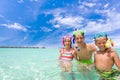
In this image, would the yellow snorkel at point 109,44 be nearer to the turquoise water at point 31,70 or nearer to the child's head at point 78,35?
the child's head at point 78,35

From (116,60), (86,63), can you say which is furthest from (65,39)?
(116,60)

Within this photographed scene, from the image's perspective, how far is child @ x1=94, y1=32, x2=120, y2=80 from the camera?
5430 millimetres

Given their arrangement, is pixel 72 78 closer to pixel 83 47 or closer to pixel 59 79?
pixel 59 79

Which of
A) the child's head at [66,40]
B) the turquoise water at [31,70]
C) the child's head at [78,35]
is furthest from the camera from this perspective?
the turquoise water at [31,70]

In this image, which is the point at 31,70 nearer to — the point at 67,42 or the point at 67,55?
the point at 67,55

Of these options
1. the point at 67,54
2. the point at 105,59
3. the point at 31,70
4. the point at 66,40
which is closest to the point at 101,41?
the point at 105,59

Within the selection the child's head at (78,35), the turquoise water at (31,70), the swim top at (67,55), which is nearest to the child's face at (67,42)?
the swim top at (67,55)

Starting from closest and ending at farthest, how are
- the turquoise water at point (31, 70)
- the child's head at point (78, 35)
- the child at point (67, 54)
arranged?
the child's head at point (78, 35), the child at point (67, 54), the turquoise water at point (31, 70)

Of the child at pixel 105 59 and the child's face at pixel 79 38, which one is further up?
the child's face at pixel 79 38

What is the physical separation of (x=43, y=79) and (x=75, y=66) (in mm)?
1283

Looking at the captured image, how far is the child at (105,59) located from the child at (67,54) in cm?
251

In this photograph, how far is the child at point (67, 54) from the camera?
8.12 metres

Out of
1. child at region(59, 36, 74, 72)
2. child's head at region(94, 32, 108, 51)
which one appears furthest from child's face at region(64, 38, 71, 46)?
child's head at region(94, 32, 108, 51)

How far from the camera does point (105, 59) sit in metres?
5.54
